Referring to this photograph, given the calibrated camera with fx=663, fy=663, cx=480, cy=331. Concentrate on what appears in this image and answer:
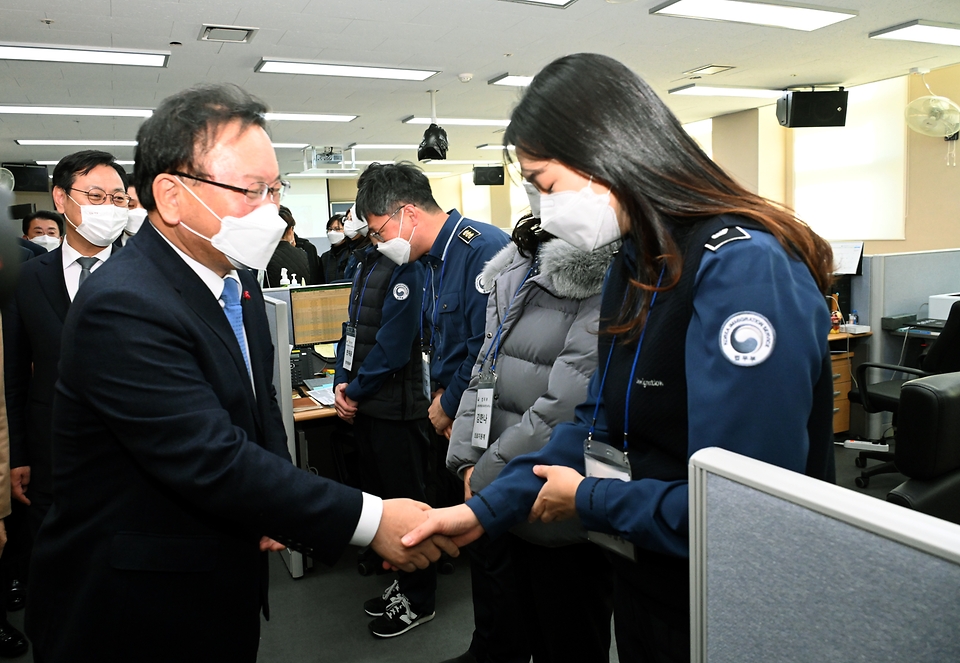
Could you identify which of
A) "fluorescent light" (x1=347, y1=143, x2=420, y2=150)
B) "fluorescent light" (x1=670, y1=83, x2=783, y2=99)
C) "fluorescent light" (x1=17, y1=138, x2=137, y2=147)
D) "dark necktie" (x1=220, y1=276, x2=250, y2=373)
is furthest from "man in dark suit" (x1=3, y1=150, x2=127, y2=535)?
"fluorescent light" (x1=347, y1=143, x2=420, y2=150)

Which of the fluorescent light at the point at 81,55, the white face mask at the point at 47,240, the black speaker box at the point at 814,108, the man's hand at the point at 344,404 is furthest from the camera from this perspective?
the black speaker box at the point at 814,108

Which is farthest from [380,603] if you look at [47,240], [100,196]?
[47,240]

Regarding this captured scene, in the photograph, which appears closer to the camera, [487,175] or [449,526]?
[449,526]

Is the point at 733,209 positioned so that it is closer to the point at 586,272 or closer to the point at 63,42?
the point at 586,272

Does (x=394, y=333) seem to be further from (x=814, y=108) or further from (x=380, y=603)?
(x=814, y=108)

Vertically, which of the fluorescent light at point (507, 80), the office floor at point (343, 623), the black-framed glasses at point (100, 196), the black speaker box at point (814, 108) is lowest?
the office floor at point (343, 623)

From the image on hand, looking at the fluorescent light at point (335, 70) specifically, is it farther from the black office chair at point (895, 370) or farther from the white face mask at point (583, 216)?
the white face mask at point (583, 216)

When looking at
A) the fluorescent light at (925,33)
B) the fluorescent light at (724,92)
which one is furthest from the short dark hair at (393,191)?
the fluorescent light at (724,92)

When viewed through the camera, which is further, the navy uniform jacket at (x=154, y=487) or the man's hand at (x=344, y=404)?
the man's hand at (x=344, y=404)

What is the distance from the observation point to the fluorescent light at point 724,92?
25.3ft

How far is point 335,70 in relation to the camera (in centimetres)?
644

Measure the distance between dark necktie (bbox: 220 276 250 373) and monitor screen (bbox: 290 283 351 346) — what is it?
7.26 feet

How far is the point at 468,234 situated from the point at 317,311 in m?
1.53

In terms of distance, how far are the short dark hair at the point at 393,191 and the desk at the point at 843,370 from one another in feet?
10.7
